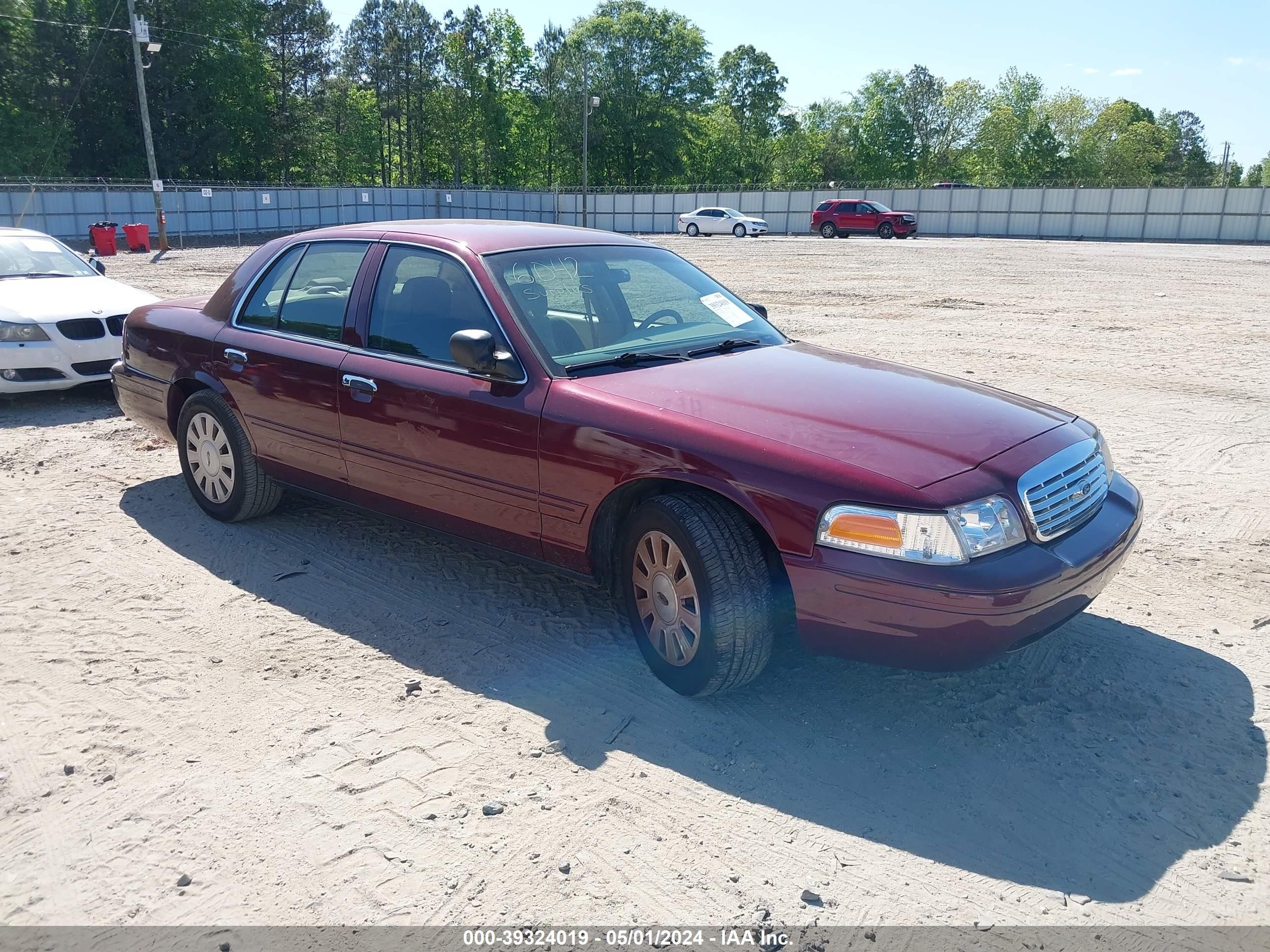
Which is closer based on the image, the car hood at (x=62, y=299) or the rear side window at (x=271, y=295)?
the rear side window at (x=271, y=295)

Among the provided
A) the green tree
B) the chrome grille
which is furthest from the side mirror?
the green tree

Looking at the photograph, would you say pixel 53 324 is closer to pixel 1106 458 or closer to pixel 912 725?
pixel 912 725

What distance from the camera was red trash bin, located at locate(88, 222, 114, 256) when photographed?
29.6 meters

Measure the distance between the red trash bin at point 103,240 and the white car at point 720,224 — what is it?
25.0 m

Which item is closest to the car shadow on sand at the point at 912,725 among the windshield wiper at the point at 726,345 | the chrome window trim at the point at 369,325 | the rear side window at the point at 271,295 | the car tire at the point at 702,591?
the car tire at the point at 702,591

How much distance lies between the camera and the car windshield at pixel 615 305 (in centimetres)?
428

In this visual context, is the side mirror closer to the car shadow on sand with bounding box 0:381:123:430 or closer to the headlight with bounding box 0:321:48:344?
the car shadow on sand with bounding box 0:381:123:430

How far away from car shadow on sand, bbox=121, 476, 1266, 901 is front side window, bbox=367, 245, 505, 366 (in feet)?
3.23

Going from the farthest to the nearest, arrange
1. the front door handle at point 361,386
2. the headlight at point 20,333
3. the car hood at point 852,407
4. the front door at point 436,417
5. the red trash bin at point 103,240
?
the red trash bin at point 103,240 → the headlight at point 20,333 → the front door handle at point 361,386 → the front door at point 436,417 → the car hood at point 852,407

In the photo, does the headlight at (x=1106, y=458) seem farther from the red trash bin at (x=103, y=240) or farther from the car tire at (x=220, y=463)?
the red trash bin at (x=103, y=240)

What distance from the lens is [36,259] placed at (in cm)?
988

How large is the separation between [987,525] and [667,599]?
46.0 inches

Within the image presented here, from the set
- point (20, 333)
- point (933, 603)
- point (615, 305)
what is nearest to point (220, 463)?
point (615, 305)

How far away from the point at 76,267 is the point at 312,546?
6604 mm
